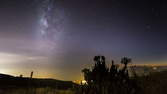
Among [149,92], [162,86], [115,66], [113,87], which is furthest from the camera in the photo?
[162,86]

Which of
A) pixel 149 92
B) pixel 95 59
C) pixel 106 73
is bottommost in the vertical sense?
pixel 149 92

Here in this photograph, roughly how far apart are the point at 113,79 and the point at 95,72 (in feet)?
4.68

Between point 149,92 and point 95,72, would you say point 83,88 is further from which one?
point 149,92

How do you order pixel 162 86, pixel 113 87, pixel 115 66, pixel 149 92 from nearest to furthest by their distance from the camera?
1. pixel 113 87
2. pixel 115 66
3. pixel 149 92
4. pixel 162 86

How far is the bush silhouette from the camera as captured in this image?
14.7 m

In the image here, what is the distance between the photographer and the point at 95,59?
16047 millimetres

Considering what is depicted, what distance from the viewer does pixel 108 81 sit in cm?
1481

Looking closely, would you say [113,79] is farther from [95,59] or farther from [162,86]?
[162,86]

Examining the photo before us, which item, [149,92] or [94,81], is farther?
[149,92]

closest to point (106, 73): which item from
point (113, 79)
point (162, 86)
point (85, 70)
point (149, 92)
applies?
point (113, 79)

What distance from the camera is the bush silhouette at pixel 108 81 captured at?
1471 cm

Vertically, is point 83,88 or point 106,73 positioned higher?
point 106,73

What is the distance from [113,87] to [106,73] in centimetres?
116

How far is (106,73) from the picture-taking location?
1527 cm
